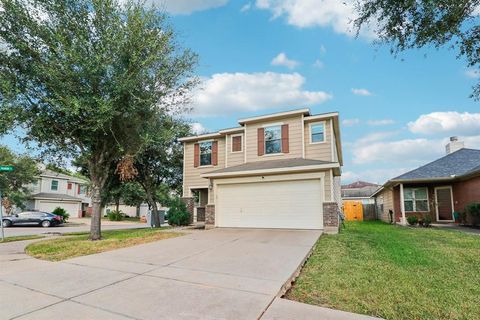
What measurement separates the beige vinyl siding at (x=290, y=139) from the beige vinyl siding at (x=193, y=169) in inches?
84.0

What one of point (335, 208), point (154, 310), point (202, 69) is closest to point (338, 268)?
point (154, 310)

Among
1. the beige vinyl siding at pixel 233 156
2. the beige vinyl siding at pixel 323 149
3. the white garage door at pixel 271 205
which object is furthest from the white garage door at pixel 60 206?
the beige vinyl siding at pixel 323 149

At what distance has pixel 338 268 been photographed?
5828mm

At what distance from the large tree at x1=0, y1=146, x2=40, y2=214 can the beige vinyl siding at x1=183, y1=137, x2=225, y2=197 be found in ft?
52.5

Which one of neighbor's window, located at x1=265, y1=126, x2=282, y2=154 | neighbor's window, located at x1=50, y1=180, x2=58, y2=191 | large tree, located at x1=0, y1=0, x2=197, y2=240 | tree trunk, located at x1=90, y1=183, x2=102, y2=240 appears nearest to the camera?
large tree, located at x1=0, y1=0, x2=197, y2=240

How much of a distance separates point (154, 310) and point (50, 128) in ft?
30.9

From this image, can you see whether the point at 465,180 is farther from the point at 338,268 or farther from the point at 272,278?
the point at 272,278

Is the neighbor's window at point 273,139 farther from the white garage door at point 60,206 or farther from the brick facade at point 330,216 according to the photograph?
the white garage door at point 60,206

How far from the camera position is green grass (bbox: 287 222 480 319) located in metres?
3.83

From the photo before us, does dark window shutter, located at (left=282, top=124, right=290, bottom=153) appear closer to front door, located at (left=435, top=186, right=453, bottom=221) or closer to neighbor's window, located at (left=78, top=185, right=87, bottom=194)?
front door, located at (left=435, top=186, right=453, bottom=221)

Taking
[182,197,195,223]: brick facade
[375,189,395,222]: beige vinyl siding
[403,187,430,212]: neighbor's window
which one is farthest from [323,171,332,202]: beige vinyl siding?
[375,189,395,222]: beige vinyl siding

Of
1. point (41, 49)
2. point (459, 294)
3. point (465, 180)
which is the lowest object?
point (459, 294)

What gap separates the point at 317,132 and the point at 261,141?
9.62 ft

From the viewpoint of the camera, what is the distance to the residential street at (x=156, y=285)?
140 inches
